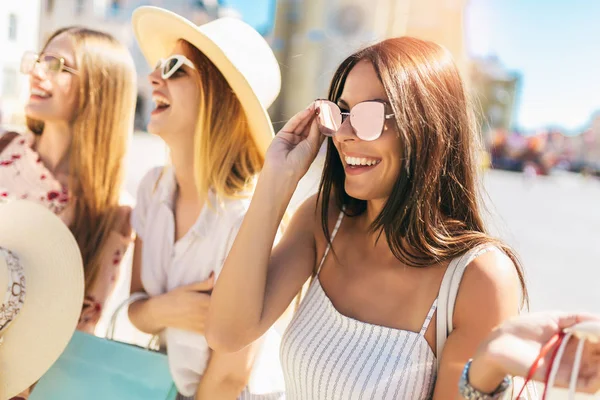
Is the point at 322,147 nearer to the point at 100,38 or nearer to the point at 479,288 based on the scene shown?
the point at 479,288

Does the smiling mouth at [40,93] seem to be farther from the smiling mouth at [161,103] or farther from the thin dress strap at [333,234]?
the thin dress strap at [333,234]

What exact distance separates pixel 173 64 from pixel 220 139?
0.31 m

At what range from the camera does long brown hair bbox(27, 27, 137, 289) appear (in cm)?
236

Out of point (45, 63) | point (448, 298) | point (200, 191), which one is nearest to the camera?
point (448, 298)

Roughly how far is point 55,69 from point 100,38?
24cm

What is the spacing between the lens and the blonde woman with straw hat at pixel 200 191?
188 centimetres

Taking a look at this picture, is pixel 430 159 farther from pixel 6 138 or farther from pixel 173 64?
pixel 6 138

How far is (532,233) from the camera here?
9859 millimetres

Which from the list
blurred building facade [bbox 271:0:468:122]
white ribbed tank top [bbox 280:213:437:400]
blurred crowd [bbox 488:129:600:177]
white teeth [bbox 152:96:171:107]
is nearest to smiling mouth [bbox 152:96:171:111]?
white teeth [bbox 152:96:171:107]

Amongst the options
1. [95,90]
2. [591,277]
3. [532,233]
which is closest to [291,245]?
[95,90]

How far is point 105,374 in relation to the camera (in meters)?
1.89

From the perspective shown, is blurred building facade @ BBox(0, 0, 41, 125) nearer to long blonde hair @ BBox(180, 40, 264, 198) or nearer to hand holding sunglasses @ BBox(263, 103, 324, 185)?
long blonde hair @ BBox(180, 40, 264, 198)

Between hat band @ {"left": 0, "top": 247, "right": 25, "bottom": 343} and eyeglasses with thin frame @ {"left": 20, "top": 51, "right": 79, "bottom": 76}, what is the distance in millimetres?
808

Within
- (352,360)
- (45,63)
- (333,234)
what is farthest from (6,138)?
(352,360)
